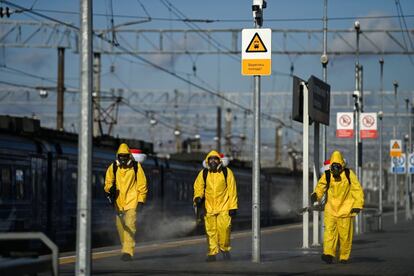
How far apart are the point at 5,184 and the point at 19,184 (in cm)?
69

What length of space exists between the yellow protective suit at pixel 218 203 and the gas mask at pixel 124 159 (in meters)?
1.35

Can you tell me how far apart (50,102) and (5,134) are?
58.4 meters

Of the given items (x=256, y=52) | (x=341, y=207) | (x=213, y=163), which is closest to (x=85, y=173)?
(x=256, y=52)

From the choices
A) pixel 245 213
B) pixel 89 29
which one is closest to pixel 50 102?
pixel 245 213

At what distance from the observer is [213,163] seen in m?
18.8

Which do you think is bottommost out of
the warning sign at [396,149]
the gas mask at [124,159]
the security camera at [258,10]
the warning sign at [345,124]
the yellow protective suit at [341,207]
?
the yellow protective suit at [341,207]

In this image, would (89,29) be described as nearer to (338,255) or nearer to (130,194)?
(130,194)

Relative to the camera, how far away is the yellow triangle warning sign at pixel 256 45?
59.2 ft

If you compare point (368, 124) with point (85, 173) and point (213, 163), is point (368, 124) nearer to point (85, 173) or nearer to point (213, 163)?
point (213, 163)

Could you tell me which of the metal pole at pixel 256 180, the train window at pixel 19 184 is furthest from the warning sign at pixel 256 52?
the train window at pixel 19 184

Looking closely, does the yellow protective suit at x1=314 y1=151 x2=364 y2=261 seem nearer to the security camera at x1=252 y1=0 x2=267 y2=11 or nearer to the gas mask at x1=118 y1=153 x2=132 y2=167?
the security camera at x1=252 y1=0 x2=267 y2=11

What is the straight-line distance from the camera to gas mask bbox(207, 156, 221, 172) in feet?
61.6

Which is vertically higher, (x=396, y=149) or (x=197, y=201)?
(x=396, y=149)

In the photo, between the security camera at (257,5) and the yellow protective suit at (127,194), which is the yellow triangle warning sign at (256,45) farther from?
the yellow protective suit at (127,194)
